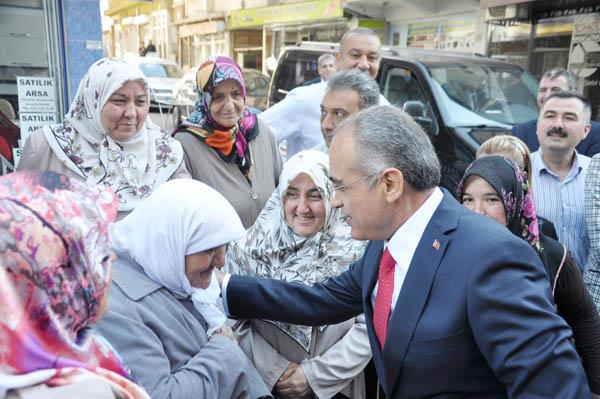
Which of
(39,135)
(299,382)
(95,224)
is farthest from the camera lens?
(39,135)

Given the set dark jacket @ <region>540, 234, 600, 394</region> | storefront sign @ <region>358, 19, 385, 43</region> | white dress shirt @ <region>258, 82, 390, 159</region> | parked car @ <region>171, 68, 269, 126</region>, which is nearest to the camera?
dark jacket @ <region>540, 234, 600, 394</region>

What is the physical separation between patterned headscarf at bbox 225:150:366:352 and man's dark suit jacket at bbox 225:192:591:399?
0.72 meters

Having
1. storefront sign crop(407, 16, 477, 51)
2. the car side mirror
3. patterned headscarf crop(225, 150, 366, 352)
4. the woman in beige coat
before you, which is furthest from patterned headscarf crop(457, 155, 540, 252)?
storefront sign crop(407, 16, 477, 51)

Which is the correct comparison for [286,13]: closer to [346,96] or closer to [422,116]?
[422,116]

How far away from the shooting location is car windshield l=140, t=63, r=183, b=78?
16.0 meters

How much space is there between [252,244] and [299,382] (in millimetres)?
682

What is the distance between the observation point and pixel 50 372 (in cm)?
97

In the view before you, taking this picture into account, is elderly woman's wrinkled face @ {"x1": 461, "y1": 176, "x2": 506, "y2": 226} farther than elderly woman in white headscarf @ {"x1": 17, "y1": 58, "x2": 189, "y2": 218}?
No

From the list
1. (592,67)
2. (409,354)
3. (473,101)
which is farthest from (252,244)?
(592,67)

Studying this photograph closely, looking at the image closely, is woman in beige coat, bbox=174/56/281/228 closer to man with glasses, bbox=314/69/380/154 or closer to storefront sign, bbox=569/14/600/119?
man with glasses, bbox=314/69/380/154

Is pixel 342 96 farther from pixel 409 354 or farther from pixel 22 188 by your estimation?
pixel 22 188

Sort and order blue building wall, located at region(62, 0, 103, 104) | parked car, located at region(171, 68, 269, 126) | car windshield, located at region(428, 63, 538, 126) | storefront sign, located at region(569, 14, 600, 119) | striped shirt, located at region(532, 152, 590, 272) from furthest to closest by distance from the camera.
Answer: parked car, located at region(171, 68, 269, 126), storefront sign, located at region(569, 14, 600, 119), car windshield, located at region(428, 63, 538, 126), blue building wall, located at region(62, 0, 103, 104), striped shirt, located at region(532, 152, 590, 272)

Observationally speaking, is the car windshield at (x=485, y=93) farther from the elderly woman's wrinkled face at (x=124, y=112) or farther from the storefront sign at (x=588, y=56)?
the elderly woman's wrinkled face at (x=124, y=112)

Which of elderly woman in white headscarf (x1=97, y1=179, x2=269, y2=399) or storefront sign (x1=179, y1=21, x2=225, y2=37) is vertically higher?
storefront sign (x1=179, y1=21, x2=225, y2=37)
